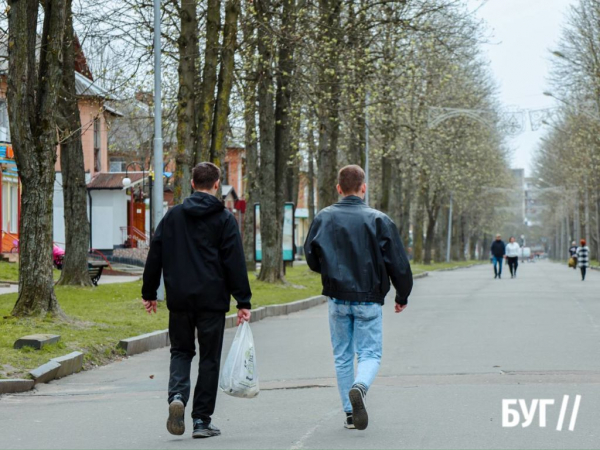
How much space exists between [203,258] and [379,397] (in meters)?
2.69

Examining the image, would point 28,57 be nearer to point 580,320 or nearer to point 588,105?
point 580,320

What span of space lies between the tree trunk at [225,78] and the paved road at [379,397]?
6.98 meters

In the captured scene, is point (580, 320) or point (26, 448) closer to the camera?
point (26, 448)

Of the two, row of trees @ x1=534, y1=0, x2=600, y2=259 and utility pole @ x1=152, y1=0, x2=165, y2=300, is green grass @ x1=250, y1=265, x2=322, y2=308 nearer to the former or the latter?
utility pole @ x1=152, y1=0, x2=165, y2=300

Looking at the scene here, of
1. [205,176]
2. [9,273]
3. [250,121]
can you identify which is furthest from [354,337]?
[9,273]

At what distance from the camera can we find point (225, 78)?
78.4 ft

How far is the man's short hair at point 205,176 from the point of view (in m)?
7.83

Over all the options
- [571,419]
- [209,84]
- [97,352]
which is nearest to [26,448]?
[571,419]

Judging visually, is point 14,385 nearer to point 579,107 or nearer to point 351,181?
point 351,181

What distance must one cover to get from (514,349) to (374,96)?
68.6 feet

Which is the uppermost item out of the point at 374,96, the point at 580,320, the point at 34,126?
the point at 374,96

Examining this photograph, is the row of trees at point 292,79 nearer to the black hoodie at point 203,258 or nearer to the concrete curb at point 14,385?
the concrete curb at point 14,385

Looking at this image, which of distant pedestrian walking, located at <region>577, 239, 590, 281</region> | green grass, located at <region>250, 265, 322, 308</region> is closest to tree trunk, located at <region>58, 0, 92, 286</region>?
green grass, located at <region>250, 265, 322, 308</region>

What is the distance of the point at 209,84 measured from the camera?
22609 mm
